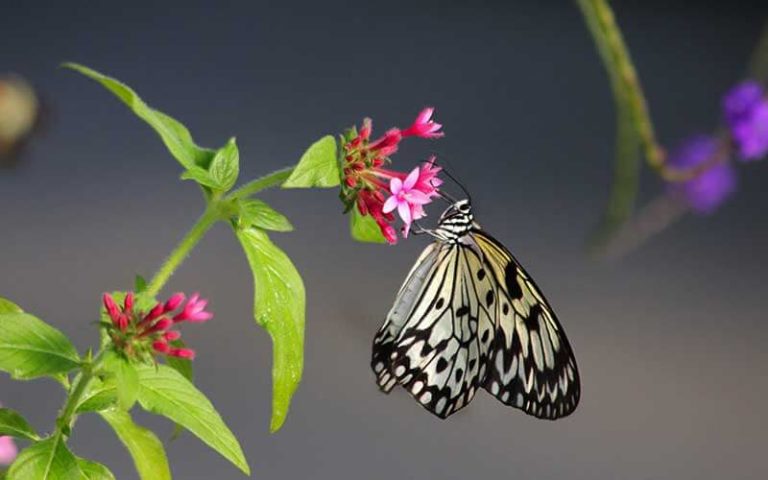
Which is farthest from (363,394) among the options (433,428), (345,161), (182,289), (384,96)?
(345,161)

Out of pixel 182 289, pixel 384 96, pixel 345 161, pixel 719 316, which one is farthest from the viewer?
pixel 719 316

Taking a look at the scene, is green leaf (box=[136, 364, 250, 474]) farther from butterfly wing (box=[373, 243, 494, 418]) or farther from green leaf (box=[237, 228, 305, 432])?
butterfly wing (box=[373, 243, 494, 418])

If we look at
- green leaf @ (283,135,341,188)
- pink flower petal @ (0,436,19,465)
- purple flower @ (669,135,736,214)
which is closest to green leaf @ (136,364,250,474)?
green leaf @ (283,135,341,188)

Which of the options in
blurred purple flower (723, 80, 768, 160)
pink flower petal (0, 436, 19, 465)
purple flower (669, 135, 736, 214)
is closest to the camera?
pink flower petal (0, 436, 19, 465)

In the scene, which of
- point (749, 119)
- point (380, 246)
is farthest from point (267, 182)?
point (380, 246)

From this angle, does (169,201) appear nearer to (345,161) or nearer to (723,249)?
(723,249)

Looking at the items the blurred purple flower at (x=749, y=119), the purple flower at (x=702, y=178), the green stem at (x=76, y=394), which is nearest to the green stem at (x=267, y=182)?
the green stem at (x=76, y=394)
